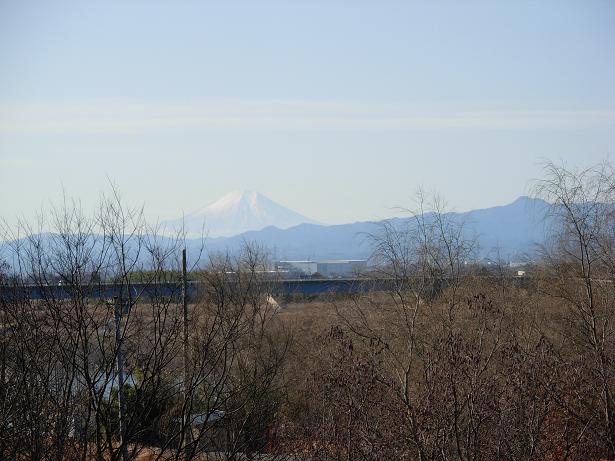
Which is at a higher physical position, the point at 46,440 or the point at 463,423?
the point at 46,440

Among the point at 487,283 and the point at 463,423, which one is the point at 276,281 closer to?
the point at 487,283

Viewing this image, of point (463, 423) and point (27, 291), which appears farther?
point (463, 423)

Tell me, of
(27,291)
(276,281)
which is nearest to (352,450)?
(27,291)

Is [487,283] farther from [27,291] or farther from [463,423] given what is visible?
[27,291]

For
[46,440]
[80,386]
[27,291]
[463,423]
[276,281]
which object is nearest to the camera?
[46,440]

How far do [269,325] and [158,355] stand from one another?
17.5m

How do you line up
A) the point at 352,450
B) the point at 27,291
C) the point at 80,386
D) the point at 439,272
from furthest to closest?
the point at 439,272 → the point at 352,450 → the point at 27,291 → the point at 80,386

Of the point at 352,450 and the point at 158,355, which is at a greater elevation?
the point at 158,355

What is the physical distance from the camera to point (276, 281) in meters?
43.3

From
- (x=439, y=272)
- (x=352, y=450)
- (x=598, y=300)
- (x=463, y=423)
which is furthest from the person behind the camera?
(x=598, y=300)

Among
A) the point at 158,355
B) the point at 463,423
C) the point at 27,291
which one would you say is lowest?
the point at 463,423

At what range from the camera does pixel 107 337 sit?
10.2 m

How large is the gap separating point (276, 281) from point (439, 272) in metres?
28.2

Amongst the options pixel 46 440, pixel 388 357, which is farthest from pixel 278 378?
pixel 46 440
